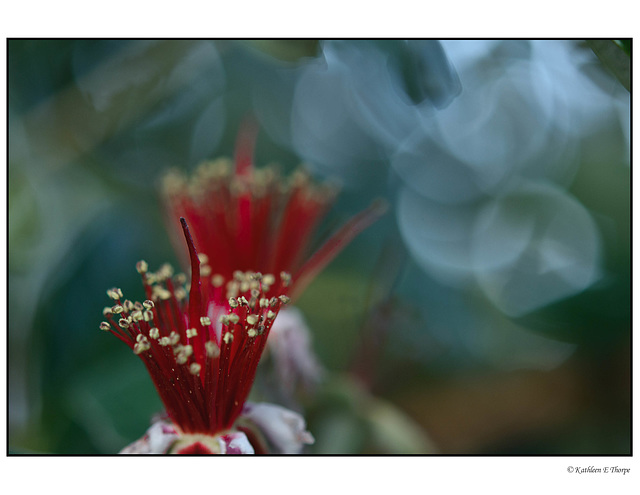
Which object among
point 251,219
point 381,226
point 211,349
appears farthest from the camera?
point 381,226

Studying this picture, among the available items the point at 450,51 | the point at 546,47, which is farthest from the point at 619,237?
the point at 450,51

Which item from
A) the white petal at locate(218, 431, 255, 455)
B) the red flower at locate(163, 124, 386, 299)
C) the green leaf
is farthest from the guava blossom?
the green leaf

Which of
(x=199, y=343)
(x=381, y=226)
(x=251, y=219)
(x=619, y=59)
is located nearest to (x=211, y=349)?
(x=199, y=343)

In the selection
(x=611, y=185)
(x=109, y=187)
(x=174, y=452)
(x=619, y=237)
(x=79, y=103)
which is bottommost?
(x=174, y=452)

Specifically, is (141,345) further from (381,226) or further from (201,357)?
(381,226)

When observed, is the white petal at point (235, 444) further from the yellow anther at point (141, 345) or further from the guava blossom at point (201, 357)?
the yellow anther at point (141, 345)

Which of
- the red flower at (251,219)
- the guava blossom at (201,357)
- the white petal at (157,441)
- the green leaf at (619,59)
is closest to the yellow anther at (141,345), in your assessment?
the guava blossom at (201,357)

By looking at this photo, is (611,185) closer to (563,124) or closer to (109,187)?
(563,124)
